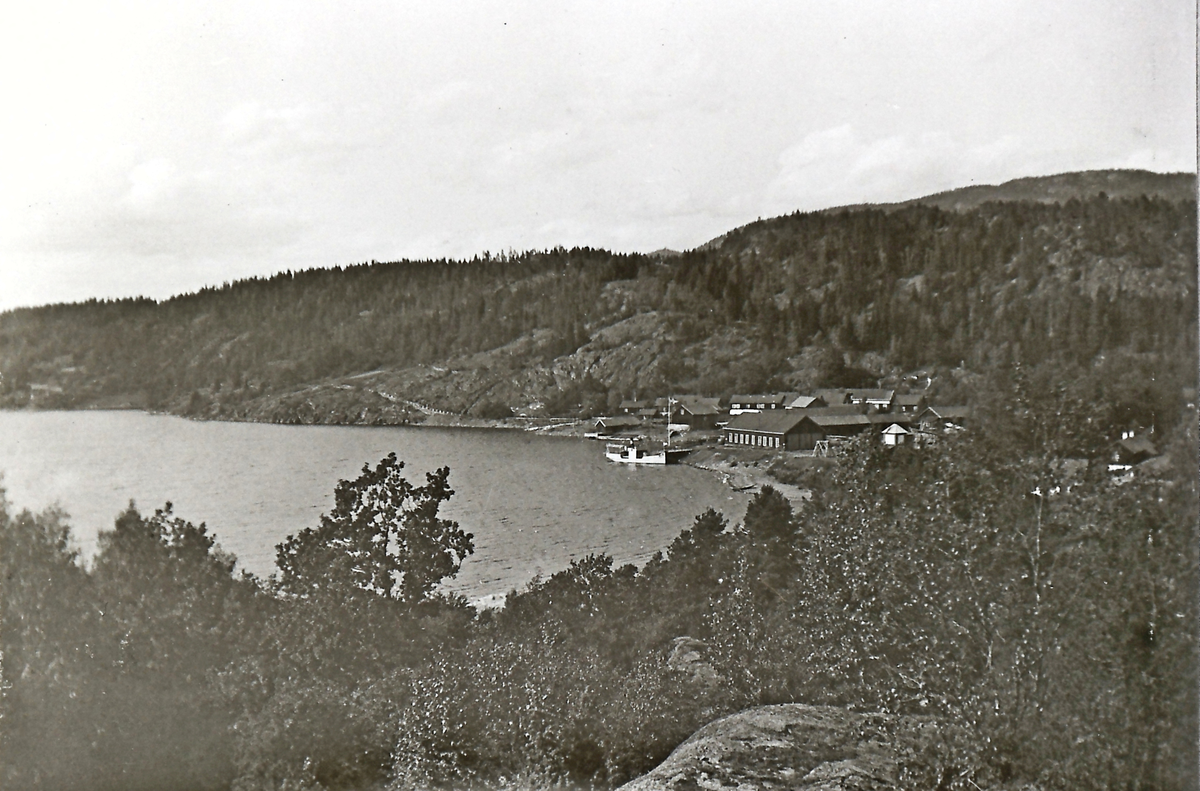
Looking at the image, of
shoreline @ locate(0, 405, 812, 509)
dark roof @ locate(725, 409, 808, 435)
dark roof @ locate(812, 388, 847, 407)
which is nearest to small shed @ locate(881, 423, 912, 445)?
dark roof @ locate(812, 388, 847, 407)

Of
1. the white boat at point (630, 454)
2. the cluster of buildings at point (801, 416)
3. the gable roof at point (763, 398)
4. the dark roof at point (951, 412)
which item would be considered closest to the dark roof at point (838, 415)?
the cluster of buildings at point (801, 416)

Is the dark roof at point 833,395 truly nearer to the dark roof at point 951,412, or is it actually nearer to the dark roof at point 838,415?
the dark roof at point 838,415

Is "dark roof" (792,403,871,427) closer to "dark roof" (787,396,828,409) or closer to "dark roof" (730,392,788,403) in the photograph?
"dark roof" (787,396,828,409)

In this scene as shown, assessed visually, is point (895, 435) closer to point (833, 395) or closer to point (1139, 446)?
point (833, 395)

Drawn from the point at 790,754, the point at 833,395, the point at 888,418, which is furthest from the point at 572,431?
the point at 790,754

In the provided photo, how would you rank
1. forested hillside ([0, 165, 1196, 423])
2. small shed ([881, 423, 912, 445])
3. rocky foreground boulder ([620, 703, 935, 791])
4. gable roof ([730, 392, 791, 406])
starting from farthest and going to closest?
gable roof ([730, 392, 791, 406])
small shed ([881, 423, 912, 445])
forested hillside ([0, 165, 1196, 423])
rocky foreground boulder ([620, 703, 935, 791])

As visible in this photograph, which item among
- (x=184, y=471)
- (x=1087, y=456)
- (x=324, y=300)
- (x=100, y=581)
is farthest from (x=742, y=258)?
(x=100, y=581)
